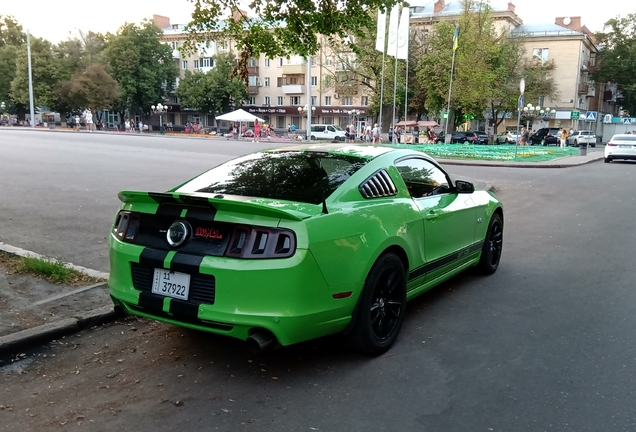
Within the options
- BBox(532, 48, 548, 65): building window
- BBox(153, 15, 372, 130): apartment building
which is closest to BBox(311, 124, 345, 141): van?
BBox(153, 15, 372, 130): apartment building

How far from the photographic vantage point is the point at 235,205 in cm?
351

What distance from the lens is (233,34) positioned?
11.9 metres

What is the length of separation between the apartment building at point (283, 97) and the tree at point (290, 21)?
55.6 m

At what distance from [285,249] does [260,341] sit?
1.96ft

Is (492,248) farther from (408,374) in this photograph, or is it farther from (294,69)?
(294,69)

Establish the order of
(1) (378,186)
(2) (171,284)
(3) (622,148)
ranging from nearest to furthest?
(2) (171,284) → (1) (378,186) → (3) (622,148)

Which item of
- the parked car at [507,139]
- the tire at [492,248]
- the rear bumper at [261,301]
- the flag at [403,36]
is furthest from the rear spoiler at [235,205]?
the parked car at [507,139]

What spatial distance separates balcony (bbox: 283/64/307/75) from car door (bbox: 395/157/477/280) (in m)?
69.0

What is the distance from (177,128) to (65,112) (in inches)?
573

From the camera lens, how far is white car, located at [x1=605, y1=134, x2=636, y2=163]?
2628 cm

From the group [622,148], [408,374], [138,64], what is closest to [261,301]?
[408,374]

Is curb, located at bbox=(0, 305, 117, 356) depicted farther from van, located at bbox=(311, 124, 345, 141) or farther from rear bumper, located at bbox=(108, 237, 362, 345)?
van, located at bbox=(311, 124, 345, 141)

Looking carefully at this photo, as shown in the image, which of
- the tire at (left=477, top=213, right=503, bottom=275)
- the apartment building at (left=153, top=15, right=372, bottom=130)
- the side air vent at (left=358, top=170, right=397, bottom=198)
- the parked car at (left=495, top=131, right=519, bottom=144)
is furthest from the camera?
the apartment building at (left=153, top=15, right=372, bottom=130)

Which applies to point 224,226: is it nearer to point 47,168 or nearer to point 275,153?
point 275,153
